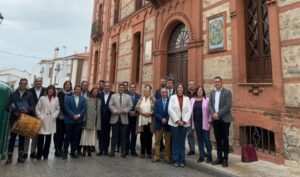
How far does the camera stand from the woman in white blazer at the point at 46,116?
21.1 ft

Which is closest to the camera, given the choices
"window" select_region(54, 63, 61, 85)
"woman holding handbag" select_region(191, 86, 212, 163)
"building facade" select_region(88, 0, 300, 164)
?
"building facade" select_region(88, 0, 300, 164)

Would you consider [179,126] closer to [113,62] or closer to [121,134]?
[121,134]

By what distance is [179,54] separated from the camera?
35.1 feet

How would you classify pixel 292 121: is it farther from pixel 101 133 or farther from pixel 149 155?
pixel 101 133

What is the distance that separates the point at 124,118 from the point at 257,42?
170 inches

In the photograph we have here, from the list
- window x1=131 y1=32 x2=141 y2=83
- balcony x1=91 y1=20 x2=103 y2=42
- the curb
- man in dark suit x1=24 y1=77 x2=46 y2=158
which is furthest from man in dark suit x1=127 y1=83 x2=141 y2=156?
balcony x1=91 y1=20 x2=103 y2=42

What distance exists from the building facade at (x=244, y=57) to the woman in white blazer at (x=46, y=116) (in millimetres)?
4787

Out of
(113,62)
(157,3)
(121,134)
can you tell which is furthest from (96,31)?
(121,134)

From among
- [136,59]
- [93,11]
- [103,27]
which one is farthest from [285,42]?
[93,11]

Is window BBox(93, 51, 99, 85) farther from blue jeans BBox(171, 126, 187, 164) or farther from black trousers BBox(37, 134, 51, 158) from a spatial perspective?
blue jeans BBox(171, 126, 187, 164)

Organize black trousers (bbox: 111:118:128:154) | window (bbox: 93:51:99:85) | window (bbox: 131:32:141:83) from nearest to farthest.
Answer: black trousers (bbox: 111:118:128:154) → window (bbox: 131:32:141:83) → window (bbox: 93:51:99:85)

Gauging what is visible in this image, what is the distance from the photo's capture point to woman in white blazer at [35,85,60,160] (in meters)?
6.44

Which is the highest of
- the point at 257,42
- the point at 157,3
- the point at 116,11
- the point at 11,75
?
the point at 11,75

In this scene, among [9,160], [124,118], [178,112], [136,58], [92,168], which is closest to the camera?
[92,168]
